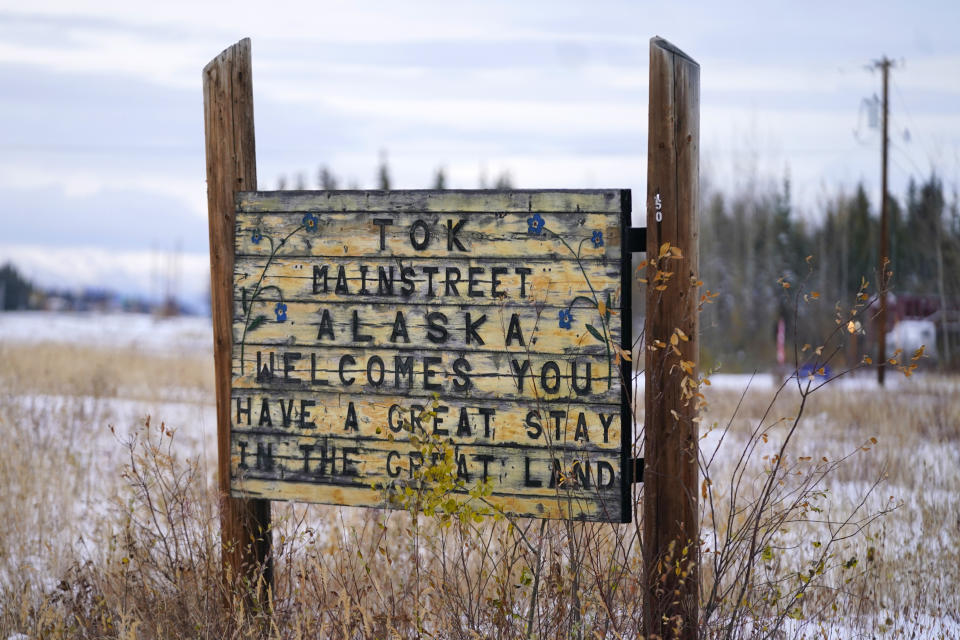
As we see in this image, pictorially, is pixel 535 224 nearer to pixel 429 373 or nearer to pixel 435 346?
pixel 435 346

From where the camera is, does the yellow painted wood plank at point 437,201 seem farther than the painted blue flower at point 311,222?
No

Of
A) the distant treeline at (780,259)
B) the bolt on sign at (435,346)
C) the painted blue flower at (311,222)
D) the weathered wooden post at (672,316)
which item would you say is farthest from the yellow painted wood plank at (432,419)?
the distant treeline at (780,259)

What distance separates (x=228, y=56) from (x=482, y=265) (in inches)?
67.2

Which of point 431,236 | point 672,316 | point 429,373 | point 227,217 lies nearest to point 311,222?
point 227,217

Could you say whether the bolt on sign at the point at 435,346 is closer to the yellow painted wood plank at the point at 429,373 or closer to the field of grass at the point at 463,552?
the yellow painted wood plank at the point at 429,373

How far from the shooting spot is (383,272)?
3953 mm

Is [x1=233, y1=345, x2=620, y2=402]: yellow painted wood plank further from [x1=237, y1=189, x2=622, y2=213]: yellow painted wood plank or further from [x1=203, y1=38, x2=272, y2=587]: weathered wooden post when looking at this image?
[x1=237, y1=189, x2=622, y2=213]: yellow painted wood plank

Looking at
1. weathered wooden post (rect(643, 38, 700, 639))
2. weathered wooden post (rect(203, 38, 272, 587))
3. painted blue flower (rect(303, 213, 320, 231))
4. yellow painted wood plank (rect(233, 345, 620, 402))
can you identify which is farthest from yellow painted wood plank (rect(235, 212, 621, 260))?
yellow painted wood plank (rect(233, 345, 620, 402))

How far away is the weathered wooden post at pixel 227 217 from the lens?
4191 millimetres

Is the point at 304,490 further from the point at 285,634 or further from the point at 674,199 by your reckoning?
the point at 674,199

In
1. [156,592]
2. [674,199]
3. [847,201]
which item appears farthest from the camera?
[847,201]

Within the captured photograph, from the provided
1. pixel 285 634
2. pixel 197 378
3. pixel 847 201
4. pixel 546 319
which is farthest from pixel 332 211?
pixel 847 201

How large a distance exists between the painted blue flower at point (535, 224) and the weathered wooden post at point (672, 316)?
472 mm

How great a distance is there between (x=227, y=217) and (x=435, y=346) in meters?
1.25
